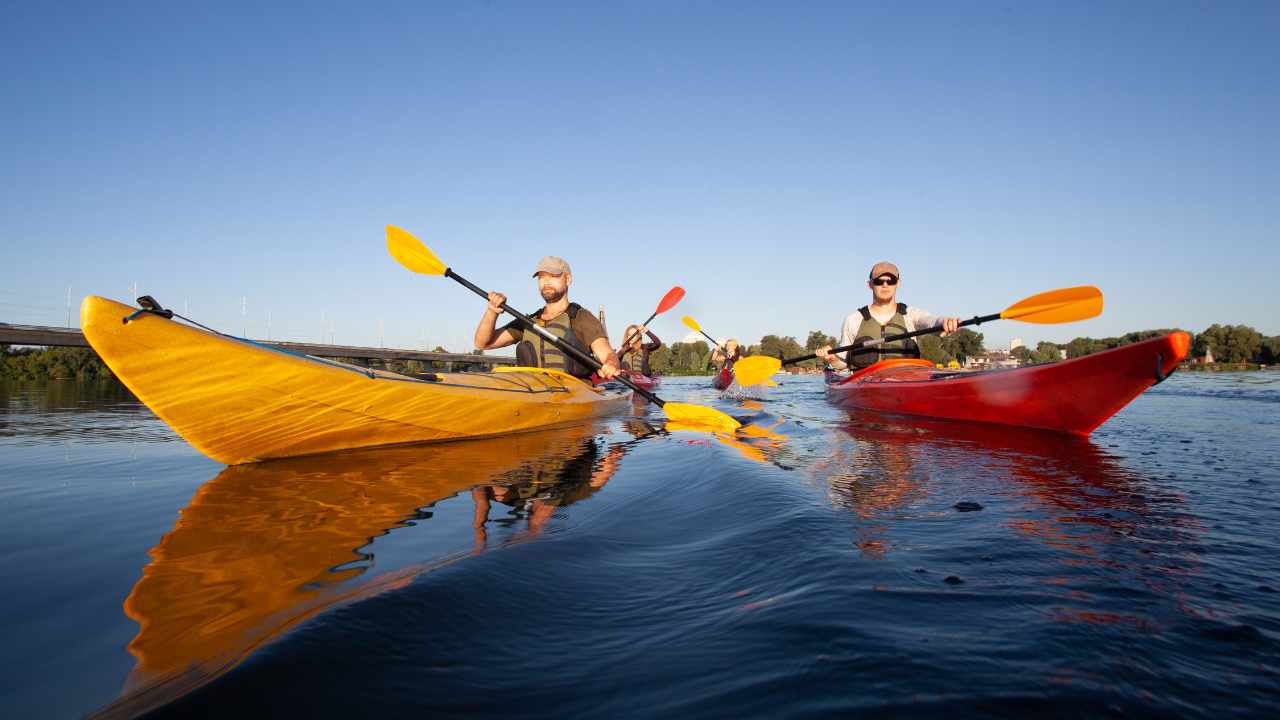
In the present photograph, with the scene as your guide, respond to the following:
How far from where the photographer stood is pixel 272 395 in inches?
171

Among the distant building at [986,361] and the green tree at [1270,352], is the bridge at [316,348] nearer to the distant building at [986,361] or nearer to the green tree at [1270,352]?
the distant building at [986,361]

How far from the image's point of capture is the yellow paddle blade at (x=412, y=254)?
290 inches

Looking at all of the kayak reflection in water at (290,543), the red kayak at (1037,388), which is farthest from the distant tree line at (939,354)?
the kayak reflection in water at (290,543)

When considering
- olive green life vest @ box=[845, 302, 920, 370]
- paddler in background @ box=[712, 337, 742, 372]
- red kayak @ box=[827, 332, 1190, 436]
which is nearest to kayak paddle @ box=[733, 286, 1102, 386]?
red kayak @ box=[827, 332, 1190, 436]

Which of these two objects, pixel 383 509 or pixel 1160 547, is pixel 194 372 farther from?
pixel 1160 547

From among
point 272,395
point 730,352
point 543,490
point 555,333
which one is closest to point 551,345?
point 555,333

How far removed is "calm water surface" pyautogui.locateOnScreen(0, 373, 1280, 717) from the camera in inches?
46.0

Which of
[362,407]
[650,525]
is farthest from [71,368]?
[650,525]

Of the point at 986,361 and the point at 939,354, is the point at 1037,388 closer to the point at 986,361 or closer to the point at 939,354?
the point at 986,361

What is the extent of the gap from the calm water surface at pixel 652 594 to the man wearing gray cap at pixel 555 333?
3620 mm

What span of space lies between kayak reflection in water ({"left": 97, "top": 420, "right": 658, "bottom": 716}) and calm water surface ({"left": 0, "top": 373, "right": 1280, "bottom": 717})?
0.02 meters

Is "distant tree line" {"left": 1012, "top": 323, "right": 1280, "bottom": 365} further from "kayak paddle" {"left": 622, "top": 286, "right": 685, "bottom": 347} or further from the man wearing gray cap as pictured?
the man wearing gray cap

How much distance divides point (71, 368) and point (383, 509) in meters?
70.0

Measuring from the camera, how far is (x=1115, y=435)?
6.52m
